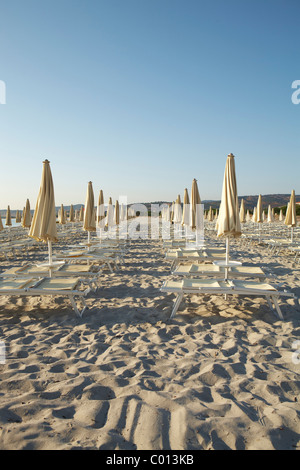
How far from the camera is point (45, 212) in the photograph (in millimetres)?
4965

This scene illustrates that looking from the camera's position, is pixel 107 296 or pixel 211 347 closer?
pixel 211 347

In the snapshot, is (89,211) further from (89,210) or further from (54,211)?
(54,211)

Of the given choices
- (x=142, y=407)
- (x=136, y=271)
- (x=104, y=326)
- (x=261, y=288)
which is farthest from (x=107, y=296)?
(x=142, y=407)

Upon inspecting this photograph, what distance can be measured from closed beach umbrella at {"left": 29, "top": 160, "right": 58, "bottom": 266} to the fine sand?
1.20 m

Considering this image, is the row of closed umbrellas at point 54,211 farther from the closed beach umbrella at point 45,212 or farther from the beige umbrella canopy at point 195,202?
the beige umbrella canopy at point 195,202

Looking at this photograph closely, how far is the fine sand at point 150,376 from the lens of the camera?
6.43 ft

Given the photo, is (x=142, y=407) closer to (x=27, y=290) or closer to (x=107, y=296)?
(x=27, y=290)

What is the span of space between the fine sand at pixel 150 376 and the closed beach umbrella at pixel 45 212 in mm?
1204

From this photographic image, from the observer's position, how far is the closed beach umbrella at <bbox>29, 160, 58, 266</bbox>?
16.3ft

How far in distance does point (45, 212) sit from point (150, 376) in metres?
3.40

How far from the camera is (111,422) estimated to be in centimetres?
209

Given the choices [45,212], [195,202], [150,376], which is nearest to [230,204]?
[150,376]

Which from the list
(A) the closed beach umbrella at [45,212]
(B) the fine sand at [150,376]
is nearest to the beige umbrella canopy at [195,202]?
(B) the fine sand at [150,376]

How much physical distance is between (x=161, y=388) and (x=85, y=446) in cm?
84
